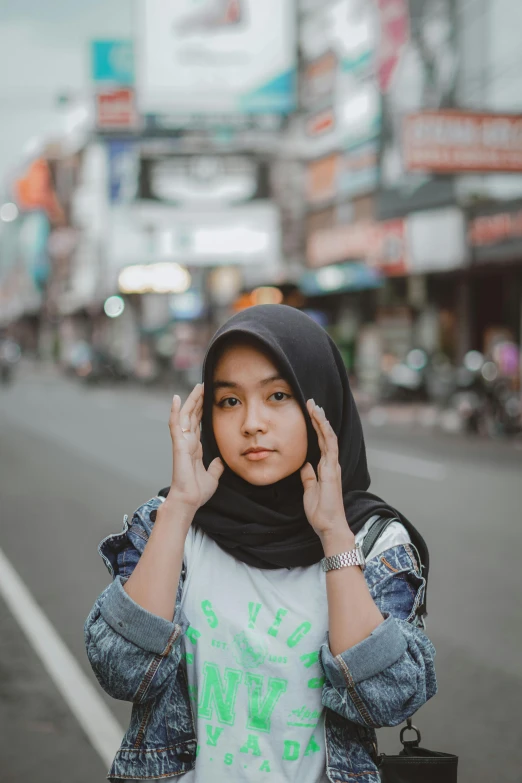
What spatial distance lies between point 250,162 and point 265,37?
12.8 ft

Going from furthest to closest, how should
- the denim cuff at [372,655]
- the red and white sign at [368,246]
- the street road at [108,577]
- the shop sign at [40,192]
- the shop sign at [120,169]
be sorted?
the shop sign at [40,192] < the shop sign at [120,169] < the red and white sign at [368,246] < the street road at [108,577] < the denim cuff at [372,655]

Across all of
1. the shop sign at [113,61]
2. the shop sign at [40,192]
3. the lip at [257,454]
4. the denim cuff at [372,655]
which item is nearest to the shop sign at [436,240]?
the shop sign at [113,61]

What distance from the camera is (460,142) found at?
15.3 m

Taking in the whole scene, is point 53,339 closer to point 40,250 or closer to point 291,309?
point 40,250

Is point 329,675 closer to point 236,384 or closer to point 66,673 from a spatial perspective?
point 236,384

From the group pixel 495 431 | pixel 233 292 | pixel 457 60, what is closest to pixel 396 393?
pixel 495 431

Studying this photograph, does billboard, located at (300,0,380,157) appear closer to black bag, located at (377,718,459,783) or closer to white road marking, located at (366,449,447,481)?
white road marking, located at (366,449,447,481)

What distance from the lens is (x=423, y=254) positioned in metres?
19.4

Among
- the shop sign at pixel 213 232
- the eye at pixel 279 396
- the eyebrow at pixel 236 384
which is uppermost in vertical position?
the shop sign at pixel 213 232

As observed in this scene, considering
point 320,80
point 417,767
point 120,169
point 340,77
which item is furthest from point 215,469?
point 120,169

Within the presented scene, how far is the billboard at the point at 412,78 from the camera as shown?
68.3 feet

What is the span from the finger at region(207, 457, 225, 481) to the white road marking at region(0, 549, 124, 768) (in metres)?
2.16

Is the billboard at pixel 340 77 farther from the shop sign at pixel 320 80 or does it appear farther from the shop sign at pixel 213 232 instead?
the shop sign at pixel 213 232

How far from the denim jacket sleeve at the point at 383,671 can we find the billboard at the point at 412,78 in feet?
62.3
